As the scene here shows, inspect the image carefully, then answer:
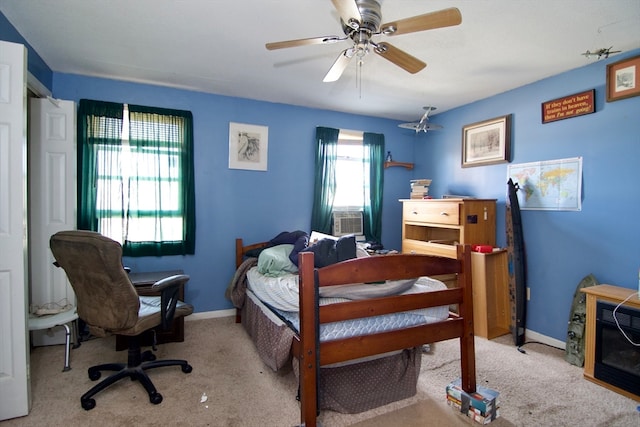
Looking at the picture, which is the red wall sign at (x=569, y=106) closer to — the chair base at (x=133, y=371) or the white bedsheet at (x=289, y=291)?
the white bedsheet at (x=289, y=291)

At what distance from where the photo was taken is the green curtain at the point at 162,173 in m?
3.18

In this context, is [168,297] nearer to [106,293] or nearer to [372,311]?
[106,293]

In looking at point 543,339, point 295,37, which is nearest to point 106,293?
point 295,37

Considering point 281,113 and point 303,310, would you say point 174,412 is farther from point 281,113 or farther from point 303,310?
point 281,113

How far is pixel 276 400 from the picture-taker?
2.05 m

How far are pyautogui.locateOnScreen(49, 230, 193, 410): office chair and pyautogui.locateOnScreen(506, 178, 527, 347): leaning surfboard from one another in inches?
114

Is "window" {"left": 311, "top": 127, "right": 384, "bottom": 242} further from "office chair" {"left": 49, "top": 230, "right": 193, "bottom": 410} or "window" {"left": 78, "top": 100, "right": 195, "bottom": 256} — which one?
"office chair" {"left": 49, "top": 230, "right": 193, "bottom": 410}

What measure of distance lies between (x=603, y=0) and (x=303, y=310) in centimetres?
243

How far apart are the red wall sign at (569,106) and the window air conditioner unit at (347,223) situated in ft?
7.31

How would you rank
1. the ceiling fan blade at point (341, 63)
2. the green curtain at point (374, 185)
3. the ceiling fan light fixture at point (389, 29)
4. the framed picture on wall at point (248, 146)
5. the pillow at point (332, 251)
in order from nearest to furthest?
the ceiling fan light fixture at point (389, 29), the ceiling fan blade at point (341, 63), the pillow at point (332, 251), the framed picture on wall at point (248, 146), the green curtain at point (374, 185)

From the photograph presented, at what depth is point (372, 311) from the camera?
67.1 inches

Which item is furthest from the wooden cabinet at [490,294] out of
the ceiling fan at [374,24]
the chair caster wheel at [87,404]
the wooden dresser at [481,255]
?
the chair caster wheel at [87,404]

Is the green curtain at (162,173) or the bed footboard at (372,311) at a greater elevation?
the green curtain at (162,173)

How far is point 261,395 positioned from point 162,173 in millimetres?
2351
